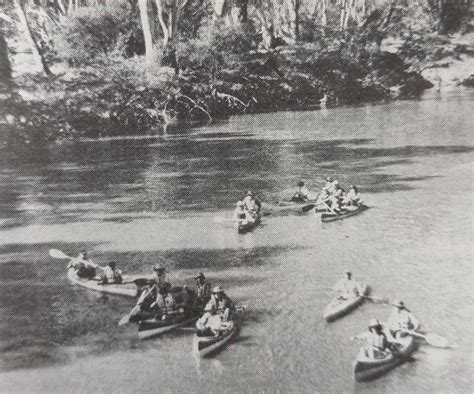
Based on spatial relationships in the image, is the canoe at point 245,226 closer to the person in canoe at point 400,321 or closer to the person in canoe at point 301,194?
the person in canoe at point 301,194

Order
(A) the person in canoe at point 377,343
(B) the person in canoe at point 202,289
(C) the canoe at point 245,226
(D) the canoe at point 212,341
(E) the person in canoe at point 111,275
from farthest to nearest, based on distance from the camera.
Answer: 1. (C) the canoe at point 245,226
2. (E) the person in canoe at point 111,275
3. (B) the person in canoe at point 202,289
4. (D) the canoe at point 212,341
5. (A) the person in canoe at point 377,343

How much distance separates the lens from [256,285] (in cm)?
810


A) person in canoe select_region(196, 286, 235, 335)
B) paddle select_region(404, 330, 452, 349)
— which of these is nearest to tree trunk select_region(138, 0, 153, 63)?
person in canoe select_region(196, 286, 235, 335)

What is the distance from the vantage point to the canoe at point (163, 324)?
7.11 m

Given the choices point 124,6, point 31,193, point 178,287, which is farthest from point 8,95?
point 178,287

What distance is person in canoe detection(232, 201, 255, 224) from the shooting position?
31.0 feet

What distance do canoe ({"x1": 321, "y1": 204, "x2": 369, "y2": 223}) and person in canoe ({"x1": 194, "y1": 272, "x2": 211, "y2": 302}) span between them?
2.77 metres

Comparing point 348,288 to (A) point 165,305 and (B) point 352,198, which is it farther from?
(A) point 165,305

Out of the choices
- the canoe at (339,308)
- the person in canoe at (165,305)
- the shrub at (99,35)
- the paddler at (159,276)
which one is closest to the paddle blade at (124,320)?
the person in canoe at (165,305)

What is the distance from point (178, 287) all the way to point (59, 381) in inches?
78.7

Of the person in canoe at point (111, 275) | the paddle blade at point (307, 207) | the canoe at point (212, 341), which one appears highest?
the paddle blade at point (307, 207)

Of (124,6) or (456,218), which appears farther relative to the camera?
(124,6)

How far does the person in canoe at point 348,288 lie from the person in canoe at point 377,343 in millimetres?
925

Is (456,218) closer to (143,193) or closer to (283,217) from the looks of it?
(283,217)
